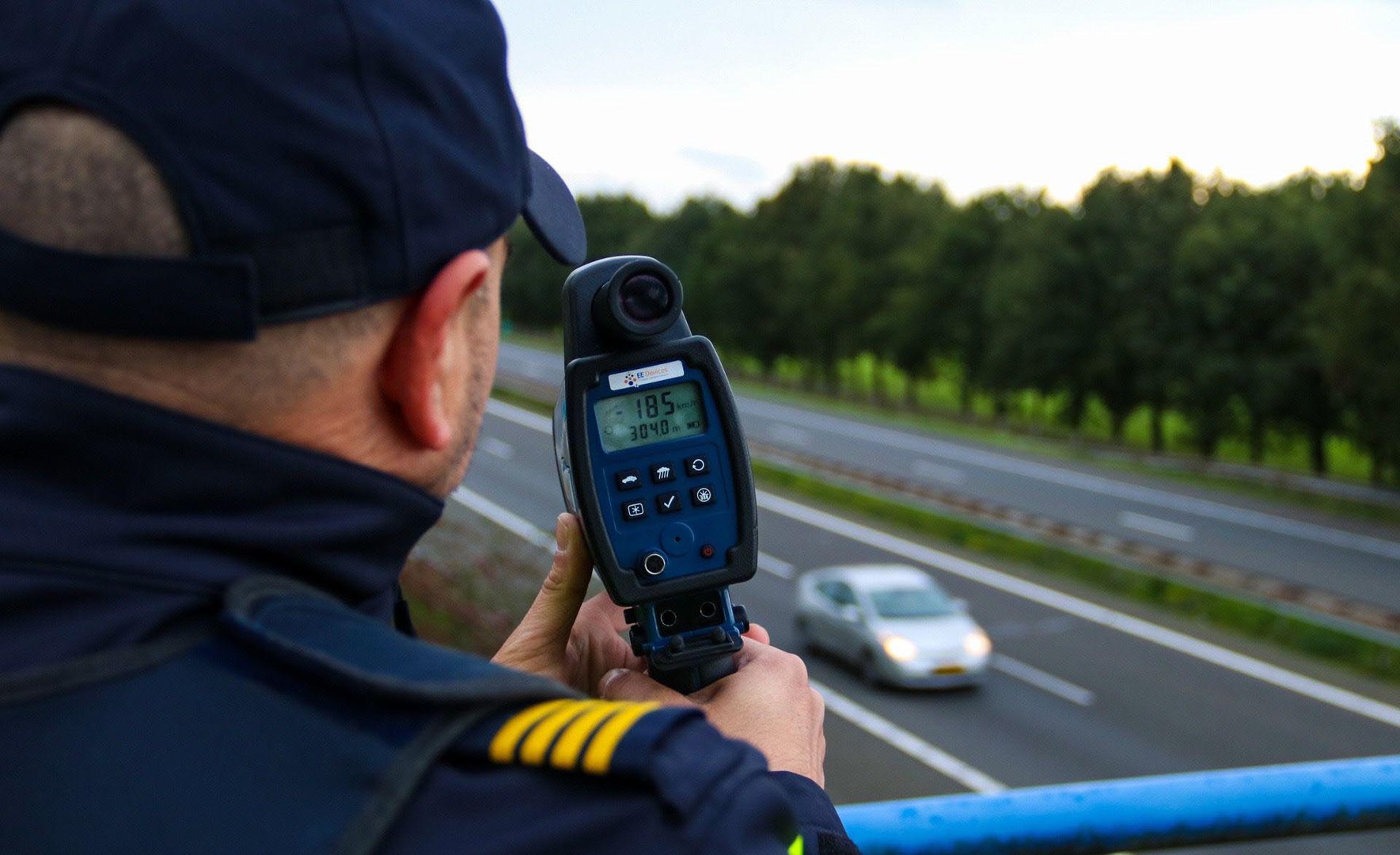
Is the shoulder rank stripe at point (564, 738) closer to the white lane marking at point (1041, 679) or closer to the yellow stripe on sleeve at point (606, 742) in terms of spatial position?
the yellow stripe on sleeve at point (606, 742)

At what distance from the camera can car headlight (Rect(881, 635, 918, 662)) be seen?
612 inches

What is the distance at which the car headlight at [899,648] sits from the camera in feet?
51.0

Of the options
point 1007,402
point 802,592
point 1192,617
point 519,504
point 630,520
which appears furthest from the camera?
point 1007,402

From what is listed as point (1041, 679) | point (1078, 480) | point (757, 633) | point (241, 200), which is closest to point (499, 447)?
point (1041, 679)

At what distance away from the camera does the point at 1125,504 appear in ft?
91.2

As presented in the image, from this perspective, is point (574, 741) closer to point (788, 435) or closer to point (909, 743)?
point (909, 743)

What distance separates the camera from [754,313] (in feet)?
Result: 121

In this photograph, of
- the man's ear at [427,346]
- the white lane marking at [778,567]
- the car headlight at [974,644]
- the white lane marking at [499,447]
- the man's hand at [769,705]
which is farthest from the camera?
the white lane marking at [778,567]

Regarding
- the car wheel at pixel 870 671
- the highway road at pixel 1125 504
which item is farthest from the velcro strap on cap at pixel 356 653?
the highway road at pixel 1125 504

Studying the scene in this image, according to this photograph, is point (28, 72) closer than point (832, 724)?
Yes

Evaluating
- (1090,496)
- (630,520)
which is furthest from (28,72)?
(1090,496)

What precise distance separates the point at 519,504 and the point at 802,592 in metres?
4.98

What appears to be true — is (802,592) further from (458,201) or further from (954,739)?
(458,201)

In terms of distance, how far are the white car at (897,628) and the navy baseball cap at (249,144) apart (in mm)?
14791
